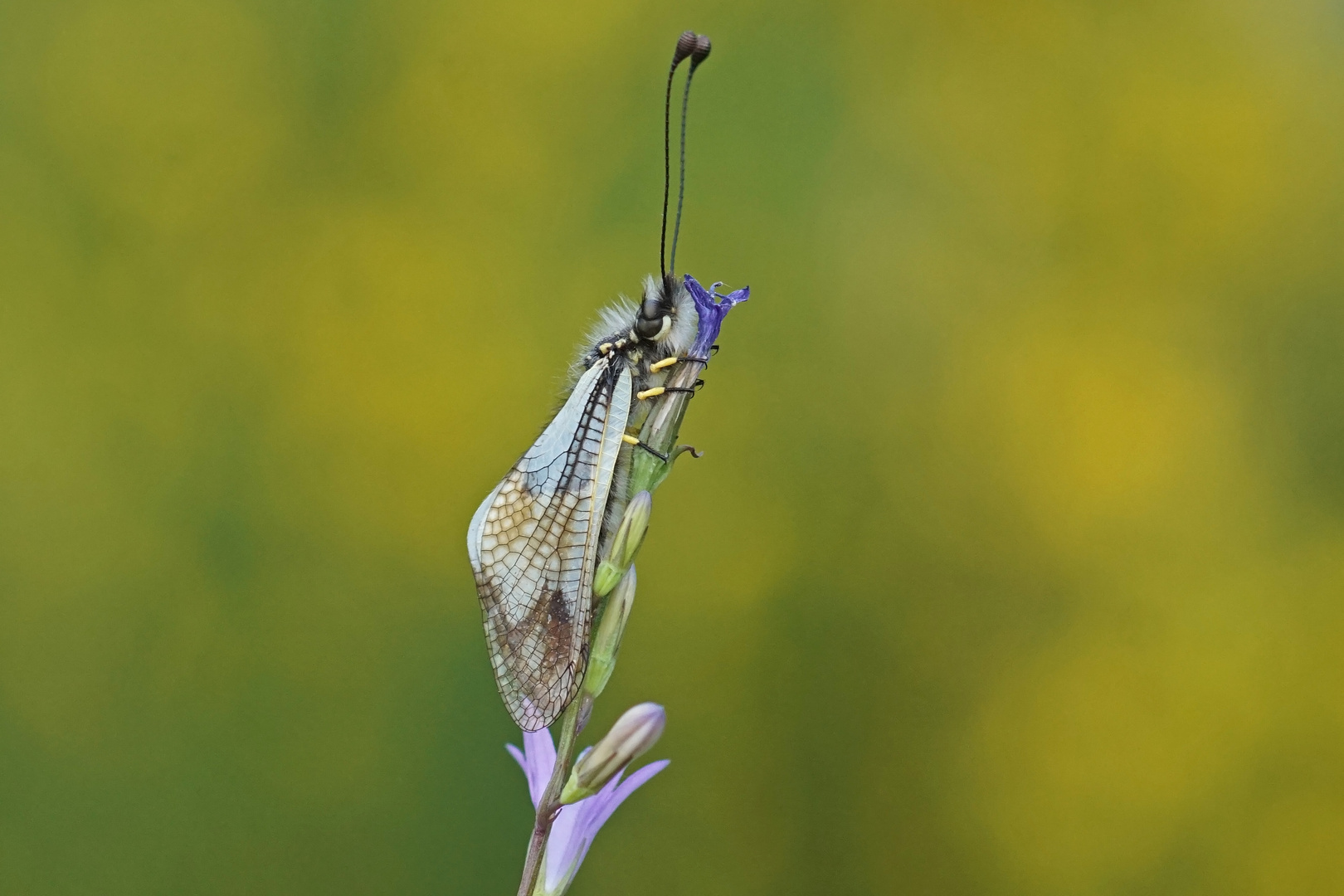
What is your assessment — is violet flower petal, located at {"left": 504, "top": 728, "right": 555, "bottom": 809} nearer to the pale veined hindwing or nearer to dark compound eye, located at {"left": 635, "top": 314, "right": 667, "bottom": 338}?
the pale veined hindwing

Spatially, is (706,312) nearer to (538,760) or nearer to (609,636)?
(609,636)

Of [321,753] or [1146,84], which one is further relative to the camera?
[1146,84]

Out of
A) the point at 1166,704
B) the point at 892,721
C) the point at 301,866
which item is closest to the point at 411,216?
the point at 301,866

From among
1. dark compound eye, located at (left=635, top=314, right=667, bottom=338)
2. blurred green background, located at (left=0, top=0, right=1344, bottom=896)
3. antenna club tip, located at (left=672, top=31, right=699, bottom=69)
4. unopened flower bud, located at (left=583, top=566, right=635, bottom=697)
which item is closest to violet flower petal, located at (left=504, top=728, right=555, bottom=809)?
unopened flower bud, located at (left=583, top=566, right=635, bottom=697)

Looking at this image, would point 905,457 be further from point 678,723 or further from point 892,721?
point 678,723

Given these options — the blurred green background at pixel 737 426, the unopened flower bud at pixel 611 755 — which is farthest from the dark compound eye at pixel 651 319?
the blurred green background at pixel 737 426
